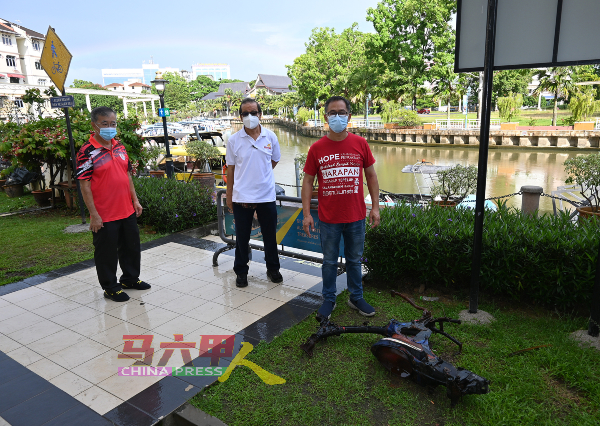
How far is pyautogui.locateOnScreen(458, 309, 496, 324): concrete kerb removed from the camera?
11.3ft

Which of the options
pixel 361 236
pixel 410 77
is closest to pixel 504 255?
pixel 361 236

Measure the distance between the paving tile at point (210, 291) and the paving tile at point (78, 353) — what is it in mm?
1112

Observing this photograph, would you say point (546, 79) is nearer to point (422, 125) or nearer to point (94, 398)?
point (422, 125)

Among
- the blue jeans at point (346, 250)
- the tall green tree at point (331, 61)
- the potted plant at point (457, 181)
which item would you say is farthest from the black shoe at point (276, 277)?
the tall green tree at point (331, 61)

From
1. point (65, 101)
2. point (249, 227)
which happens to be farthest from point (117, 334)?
point (65, 101)

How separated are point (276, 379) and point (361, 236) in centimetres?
133

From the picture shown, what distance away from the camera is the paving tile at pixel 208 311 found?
3.80 m

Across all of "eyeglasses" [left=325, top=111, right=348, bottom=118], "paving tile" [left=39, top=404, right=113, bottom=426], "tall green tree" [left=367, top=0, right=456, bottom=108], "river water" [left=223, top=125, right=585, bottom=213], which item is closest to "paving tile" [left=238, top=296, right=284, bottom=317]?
"paving tile" [left=39, top=404, right=113, bottom=426]

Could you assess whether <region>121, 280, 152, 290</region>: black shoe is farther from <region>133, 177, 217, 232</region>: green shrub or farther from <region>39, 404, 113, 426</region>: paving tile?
<region>133, 177, 217, 232</region>: green shrub

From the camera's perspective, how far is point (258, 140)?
4125 millimetres

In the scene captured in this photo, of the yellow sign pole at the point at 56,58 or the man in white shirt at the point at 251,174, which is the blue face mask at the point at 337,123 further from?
the yellow sign pole at the point at 56,58

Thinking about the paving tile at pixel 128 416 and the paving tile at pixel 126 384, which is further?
the paving tile at pixel 126 384

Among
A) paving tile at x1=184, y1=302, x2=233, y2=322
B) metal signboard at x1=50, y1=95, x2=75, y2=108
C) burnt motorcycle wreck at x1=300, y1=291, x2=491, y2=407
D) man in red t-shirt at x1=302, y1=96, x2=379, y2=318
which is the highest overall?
metal signboard at x1=50, y1=95, x2=75, y2=108

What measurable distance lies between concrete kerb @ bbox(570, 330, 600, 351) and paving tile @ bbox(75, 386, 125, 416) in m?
3.24
